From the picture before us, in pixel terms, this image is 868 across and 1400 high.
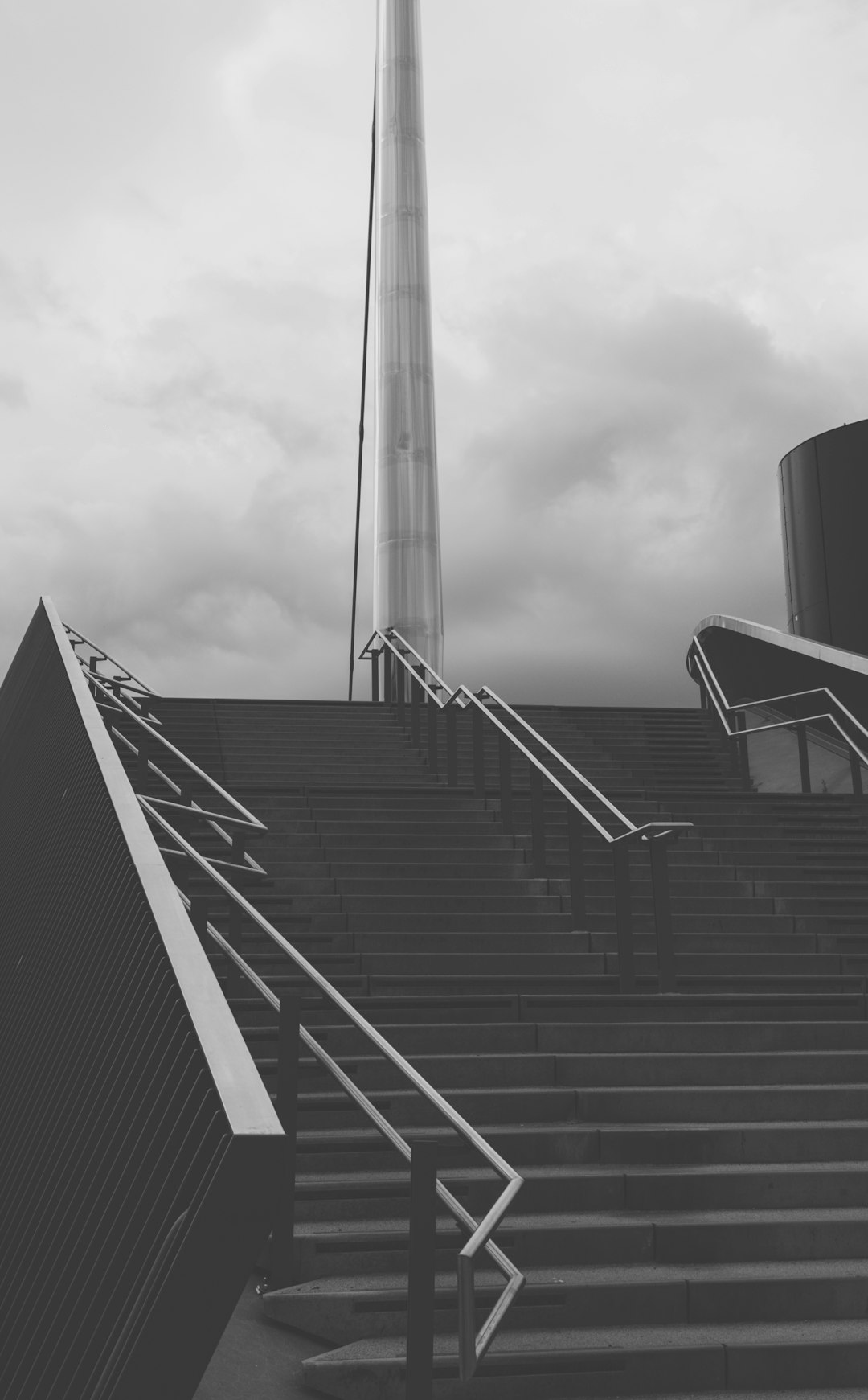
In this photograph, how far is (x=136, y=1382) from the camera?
2.12m

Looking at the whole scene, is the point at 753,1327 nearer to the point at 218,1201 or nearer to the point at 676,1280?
the point at 676,1280

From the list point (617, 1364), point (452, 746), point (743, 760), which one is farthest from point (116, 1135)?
point (743, 760)

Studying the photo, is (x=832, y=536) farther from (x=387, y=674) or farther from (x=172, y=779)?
(x=172, y=779)

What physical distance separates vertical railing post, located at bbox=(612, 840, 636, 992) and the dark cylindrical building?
25.7ft

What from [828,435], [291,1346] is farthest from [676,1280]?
[828,435]

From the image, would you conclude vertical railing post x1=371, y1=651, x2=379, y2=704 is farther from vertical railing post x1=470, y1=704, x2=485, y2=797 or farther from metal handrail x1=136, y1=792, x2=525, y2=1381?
metal handrail x1=136, y1=792, x2=525, y2=1381

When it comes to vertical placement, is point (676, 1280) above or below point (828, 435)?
below

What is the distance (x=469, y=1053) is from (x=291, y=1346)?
193 cm

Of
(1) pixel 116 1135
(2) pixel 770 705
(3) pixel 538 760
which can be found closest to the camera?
(1) pixel 116 1135

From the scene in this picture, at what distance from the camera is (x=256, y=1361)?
142 inches

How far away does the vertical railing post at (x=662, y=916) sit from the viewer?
630 cm

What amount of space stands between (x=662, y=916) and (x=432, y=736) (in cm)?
435

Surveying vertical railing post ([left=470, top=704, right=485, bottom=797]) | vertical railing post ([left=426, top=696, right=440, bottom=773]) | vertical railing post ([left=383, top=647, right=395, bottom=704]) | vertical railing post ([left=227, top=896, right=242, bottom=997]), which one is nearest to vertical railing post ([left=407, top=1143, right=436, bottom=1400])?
vertical railing post ([left=227, top=896, right=242, bottom=997])

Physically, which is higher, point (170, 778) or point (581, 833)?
point (170, 778)
